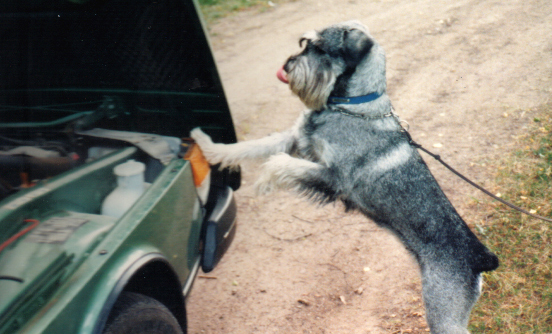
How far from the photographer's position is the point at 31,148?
2.37 metres

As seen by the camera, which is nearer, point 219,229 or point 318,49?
point 219,229

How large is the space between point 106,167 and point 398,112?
3.98 metres

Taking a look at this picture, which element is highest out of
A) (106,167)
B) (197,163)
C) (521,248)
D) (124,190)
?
(106,167)

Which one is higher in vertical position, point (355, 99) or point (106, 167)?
point (106, 167)

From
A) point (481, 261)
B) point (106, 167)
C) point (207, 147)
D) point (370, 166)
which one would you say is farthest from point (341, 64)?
point (106, 167)

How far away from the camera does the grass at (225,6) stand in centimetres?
859

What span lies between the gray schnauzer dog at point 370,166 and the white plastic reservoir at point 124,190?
0.79 metres

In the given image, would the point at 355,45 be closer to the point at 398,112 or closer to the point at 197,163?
the point at 197,163

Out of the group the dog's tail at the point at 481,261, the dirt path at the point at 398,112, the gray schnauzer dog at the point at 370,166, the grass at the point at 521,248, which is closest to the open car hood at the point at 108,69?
the gray schnauzer dog at the point at 370,166

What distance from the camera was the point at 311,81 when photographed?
2.79m

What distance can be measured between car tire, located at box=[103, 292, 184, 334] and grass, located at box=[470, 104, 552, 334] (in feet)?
7.05

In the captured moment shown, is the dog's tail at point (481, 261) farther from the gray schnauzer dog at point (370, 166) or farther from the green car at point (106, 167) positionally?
the green car at point (106, 167)

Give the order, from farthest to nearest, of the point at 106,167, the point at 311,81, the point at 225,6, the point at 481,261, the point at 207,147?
the point at 225,6, the point at 207,147, the point at 311,81, the point at 481,261, the point at 106,167

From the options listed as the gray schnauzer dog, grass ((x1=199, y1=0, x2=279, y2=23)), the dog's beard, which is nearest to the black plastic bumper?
the gray schnauzer dog
